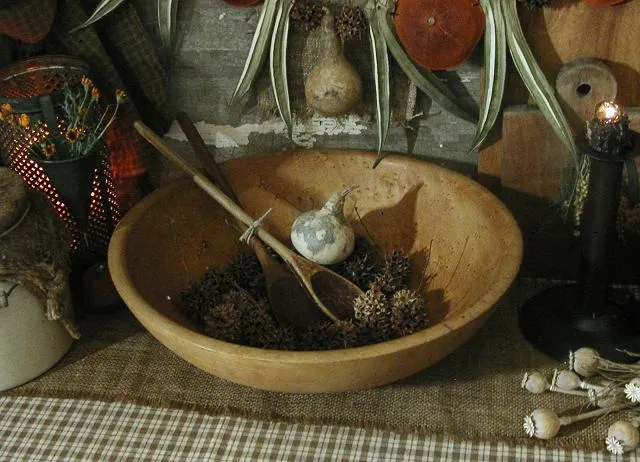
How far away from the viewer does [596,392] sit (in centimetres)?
95

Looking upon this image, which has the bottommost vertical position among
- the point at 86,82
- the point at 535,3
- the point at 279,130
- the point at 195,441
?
the point at 195,441

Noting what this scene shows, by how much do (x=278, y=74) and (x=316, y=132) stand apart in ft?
0.36

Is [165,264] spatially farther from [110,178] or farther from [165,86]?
[165,86]

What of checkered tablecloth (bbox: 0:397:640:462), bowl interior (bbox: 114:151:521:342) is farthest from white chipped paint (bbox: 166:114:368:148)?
checkered tablecloth (bbox: 0:397:640:462)

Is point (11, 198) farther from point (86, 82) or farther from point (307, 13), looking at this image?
point (307, 13)

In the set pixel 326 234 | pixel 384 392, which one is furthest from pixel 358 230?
pixel 384 392

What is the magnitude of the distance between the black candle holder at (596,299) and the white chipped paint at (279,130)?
34cm

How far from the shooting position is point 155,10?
3.68 ft

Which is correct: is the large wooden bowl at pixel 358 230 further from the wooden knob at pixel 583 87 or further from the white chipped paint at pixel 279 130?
the wooden knob at pixel 583 87

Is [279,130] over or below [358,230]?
over

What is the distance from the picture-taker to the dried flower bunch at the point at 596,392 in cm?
89

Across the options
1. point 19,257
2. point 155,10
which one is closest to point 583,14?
point 155,10

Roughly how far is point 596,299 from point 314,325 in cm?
36

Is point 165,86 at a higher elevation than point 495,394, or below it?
higher
